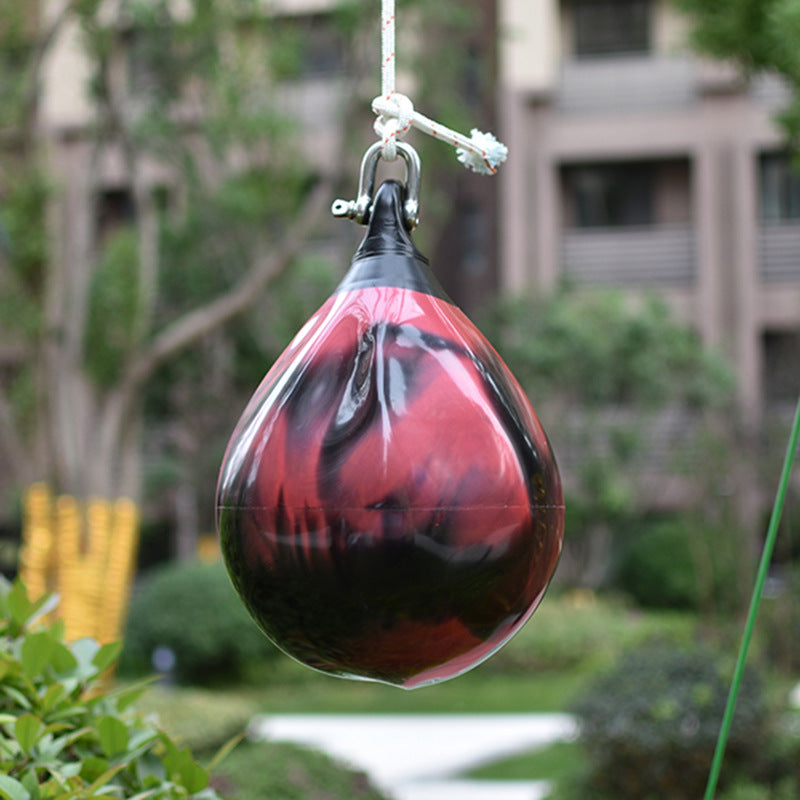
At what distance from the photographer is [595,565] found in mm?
17062

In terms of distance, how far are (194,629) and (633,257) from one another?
421 inches

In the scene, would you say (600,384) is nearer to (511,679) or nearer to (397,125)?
(511,679)

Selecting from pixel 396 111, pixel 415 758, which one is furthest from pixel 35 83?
pixel 396 111

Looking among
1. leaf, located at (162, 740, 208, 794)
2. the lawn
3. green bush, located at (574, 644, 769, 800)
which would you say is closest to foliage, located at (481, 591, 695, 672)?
the lawn

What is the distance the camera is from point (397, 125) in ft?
5.52

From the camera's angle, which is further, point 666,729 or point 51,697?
point 666,729

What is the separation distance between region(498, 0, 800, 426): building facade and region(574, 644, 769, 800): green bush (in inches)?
488

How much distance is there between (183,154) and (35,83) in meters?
2.85

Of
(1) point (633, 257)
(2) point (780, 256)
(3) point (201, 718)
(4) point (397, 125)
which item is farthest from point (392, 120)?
(2) point (780, 256)

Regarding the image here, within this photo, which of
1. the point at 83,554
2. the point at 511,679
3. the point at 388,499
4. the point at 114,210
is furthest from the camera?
the point at 114,210

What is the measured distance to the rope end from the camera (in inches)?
68.0

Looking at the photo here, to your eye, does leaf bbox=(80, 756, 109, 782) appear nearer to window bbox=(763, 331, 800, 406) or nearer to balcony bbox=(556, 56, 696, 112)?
window bbox=(763, 331, 800, 406)

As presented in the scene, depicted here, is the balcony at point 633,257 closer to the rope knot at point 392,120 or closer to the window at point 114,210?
the window at point 114,210

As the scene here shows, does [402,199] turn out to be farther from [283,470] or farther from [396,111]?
[283,470]
